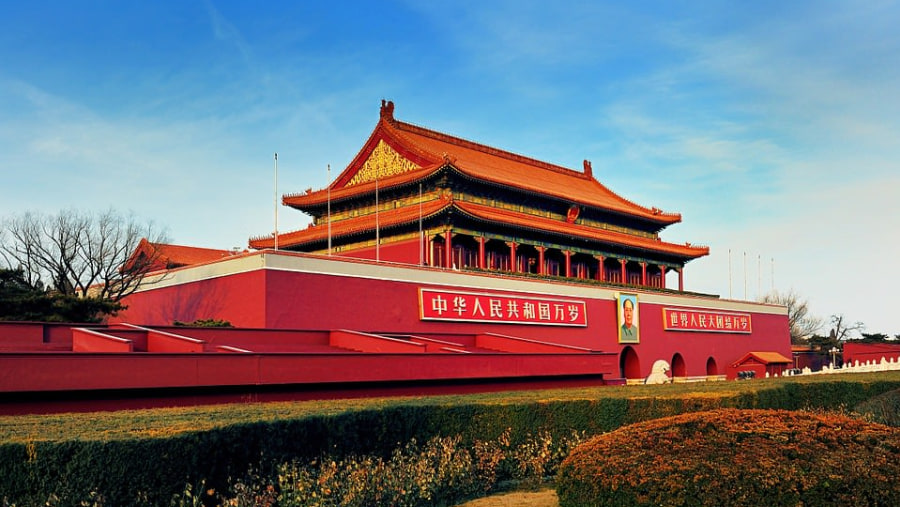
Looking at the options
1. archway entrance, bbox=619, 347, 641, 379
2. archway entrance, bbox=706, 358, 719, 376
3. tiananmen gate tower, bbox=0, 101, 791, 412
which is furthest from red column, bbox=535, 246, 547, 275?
archway entrance, bbox=706, 358, 719, 376

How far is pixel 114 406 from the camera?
14.0 m

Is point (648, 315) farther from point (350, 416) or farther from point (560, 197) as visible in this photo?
point (350, 416)

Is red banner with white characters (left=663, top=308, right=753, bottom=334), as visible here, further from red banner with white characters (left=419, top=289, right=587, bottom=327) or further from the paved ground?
the paved ground

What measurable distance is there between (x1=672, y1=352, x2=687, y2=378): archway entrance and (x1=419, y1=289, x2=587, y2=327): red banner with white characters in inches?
298

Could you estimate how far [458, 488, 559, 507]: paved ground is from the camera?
385 inches

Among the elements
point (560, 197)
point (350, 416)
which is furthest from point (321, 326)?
point (560, 197)

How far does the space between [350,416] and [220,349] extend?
8342 mm

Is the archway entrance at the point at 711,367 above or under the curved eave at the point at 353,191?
under

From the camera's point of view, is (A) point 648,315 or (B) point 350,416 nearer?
(B) point 350,416

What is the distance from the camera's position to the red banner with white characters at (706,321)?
38.6 metres

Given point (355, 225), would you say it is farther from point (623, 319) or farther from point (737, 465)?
point (737, 465)

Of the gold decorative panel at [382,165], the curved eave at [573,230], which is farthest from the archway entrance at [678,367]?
the gold decorative panel at [382,165]

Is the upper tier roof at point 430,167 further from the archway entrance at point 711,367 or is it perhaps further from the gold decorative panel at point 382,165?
the archway entrance at point 711,367

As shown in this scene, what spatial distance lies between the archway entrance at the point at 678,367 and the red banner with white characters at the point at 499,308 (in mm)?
7571
